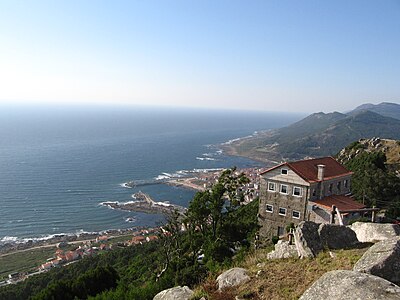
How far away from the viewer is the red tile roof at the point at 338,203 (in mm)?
25616

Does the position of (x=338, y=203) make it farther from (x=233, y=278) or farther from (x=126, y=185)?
(x=126, y=185)

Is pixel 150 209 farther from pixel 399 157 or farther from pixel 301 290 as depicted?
pixel 301 290

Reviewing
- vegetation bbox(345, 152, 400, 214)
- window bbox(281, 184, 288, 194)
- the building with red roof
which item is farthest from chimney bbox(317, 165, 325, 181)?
vegetation bbox(345, 152, 400, 214)

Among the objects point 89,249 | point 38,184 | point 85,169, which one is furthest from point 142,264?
point 85,169

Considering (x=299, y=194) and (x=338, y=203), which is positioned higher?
(x=299, y=194)

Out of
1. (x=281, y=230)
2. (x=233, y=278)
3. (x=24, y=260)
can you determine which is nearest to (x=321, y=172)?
(x=281, y=230)

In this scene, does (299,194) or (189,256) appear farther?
(299,194)

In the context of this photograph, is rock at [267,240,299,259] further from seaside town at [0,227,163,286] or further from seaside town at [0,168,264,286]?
seaside town at [0,227,163,286]

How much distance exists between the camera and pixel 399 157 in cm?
4588

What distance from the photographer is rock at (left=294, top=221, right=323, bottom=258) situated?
10602mm

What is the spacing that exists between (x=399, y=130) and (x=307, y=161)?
161385mm

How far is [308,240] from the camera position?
10.8 meters

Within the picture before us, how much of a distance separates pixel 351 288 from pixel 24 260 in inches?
2215

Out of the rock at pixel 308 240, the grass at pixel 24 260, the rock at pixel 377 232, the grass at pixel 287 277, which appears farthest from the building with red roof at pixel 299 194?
the grass at pixel 24 260
